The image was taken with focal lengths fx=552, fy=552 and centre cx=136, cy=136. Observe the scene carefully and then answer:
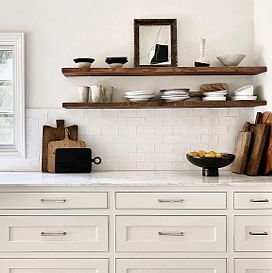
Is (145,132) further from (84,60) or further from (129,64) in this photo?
(84,60)

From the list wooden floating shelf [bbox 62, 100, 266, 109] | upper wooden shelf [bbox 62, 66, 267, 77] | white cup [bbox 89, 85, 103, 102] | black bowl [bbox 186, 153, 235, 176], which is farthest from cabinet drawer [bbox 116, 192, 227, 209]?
upper wooden shelf [bbox 62, 66, 267, 77]

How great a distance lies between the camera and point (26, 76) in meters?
4.35

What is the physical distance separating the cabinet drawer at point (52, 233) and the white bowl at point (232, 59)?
1.53 meters

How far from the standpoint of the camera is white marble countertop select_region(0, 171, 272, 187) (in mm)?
3570

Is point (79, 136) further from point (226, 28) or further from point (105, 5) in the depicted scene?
point (226, 28)

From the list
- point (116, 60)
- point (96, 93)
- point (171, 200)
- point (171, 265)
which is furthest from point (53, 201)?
point (116, 60)

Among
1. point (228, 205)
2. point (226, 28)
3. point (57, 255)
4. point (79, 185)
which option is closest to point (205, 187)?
point (228, 205)

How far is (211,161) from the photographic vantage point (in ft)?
12.6

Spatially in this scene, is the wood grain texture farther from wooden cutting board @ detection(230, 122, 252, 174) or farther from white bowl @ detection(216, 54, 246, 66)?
white bowl @ detection(216, 54, 246, 66)

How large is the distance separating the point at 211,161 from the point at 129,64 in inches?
42.3

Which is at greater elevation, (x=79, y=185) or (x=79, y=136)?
(x=79, y=136)

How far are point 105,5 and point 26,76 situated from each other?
2.75 ft

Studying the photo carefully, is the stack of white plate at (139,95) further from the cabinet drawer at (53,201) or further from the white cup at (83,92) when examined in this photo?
the cabinet drawer at (53,201)

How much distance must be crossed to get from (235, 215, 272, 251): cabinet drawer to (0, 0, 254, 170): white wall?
92cm
